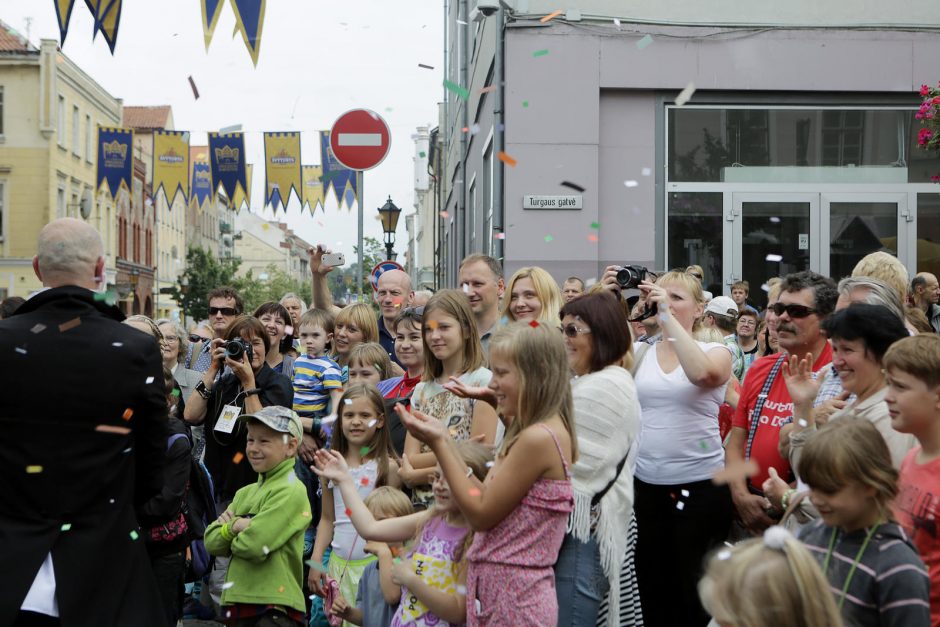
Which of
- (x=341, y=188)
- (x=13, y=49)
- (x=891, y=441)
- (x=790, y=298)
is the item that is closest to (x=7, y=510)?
(x=891, y=441)

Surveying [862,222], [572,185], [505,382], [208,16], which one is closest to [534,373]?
[505,382]

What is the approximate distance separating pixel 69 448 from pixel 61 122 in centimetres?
4592

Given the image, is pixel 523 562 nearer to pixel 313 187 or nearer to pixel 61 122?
pixel 313 187

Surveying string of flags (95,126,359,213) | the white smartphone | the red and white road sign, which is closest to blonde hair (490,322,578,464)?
the white smartphone

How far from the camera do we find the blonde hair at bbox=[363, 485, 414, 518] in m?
4.38

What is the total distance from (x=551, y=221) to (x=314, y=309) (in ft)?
13.9

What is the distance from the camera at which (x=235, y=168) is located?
20.9 metres

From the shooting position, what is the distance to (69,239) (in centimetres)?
370

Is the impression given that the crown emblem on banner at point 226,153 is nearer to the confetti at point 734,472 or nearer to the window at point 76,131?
the confetti at point 734,472

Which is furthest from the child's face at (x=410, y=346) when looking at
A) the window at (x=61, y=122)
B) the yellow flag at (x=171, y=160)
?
the window at (x=61, y=122)

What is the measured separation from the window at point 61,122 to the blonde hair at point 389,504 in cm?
4475

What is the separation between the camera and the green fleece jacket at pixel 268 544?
4.79m

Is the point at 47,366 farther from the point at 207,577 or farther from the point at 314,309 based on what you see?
the point at 314,309

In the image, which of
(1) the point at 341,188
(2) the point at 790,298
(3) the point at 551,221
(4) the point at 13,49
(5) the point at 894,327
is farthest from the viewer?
(4) the point at 13,49
